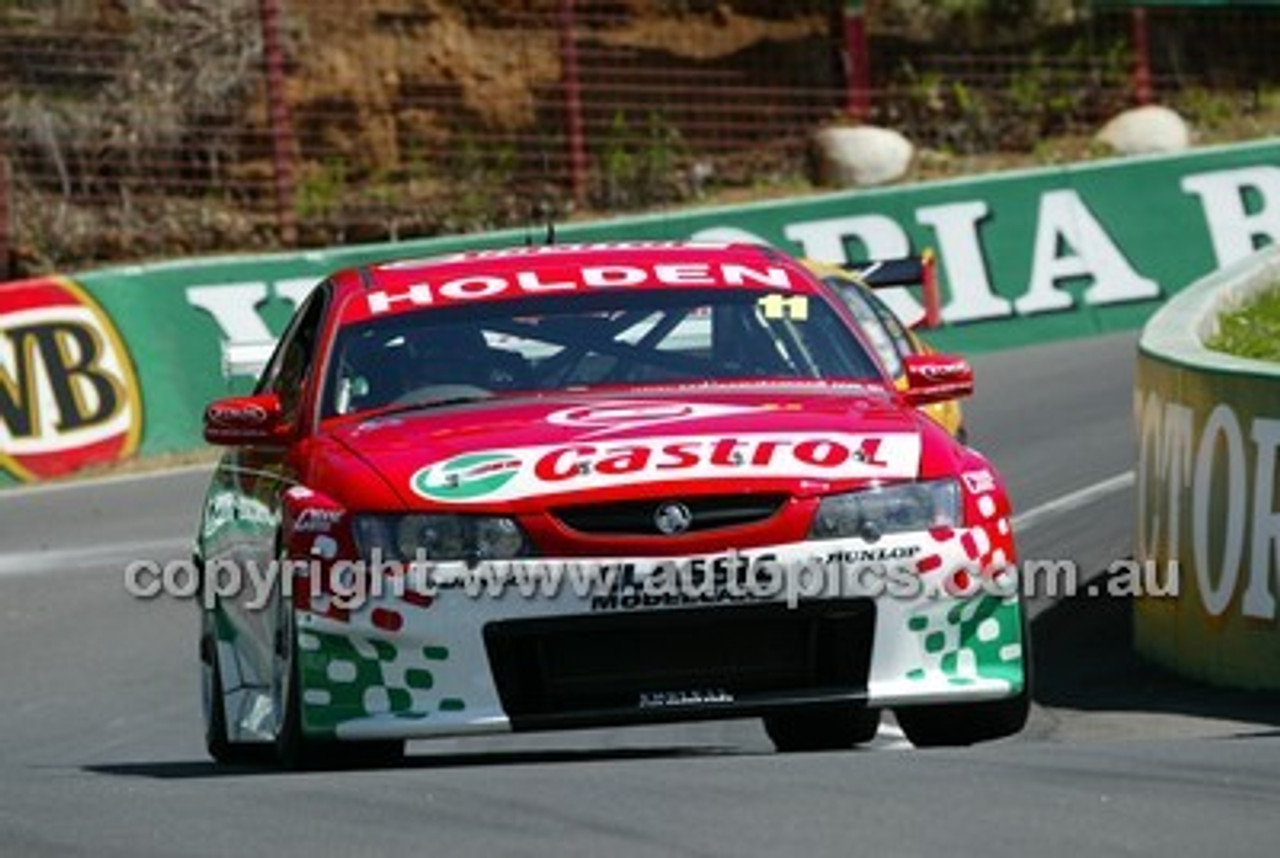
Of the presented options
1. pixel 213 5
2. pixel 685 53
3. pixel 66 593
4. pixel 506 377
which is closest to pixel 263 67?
pixel 213 5

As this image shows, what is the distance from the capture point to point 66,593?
1584cm

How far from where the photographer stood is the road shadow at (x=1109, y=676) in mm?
10930

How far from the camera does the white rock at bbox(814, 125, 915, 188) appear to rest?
26.6 metres

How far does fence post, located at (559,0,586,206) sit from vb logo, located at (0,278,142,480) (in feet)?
18.7

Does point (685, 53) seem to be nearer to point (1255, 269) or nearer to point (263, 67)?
point (263, 67)

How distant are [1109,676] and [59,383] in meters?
10.2

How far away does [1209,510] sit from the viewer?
37.0 ft

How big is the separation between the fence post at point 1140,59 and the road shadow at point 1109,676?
48.2ft

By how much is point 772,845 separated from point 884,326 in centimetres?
584

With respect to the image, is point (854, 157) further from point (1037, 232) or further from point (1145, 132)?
point (1037, 232)

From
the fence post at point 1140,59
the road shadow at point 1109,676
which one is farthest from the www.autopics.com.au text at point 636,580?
the fence post at point 1140,59

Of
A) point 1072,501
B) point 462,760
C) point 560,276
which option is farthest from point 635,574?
point 1072,501

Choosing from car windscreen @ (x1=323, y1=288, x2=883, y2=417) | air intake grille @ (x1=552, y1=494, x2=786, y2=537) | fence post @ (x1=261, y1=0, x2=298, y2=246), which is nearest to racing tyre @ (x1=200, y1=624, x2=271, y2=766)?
car windscreen @ (x1=323, y1=288, x2=883, y2=417)

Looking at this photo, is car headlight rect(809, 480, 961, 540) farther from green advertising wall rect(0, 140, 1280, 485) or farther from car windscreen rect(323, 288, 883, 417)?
green advertising wall rect(0, 140, 1280, 485)
